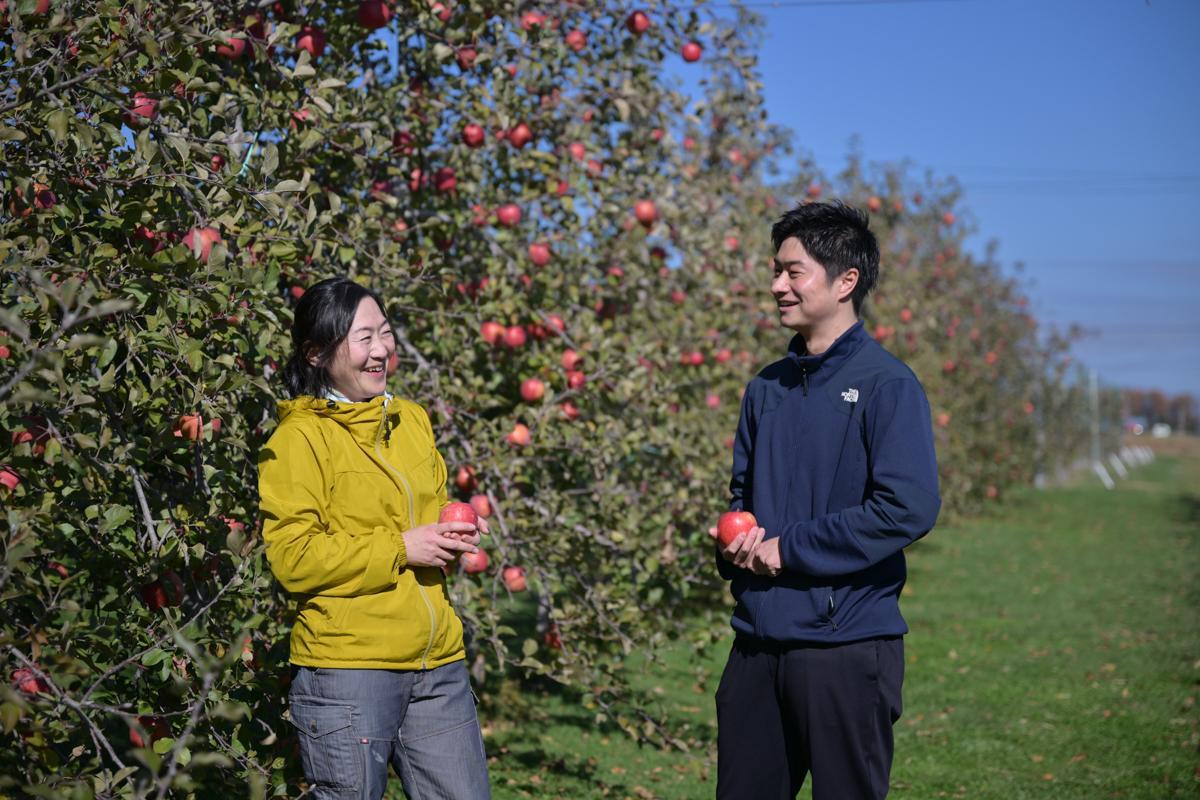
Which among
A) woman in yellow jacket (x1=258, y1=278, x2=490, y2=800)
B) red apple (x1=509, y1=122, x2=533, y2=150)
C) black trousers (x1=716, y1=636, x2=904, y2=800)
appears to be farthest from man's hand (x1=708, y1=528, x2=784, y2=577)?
red apple (x1=509, y1=122, x2=533, y2=150)

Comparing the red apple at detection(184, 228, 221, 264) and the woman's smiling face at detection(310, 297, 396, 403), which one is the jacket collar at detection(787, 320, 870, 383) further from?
the red apple at detection(184, 228, 221, 264)

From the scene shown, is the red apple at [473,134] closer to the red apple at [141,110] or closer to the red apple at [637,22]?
the red apple at [637,22]

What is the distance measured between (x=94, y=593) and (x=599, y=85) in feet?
11.3

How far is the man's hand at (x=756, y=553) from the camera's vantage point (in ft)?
8.61

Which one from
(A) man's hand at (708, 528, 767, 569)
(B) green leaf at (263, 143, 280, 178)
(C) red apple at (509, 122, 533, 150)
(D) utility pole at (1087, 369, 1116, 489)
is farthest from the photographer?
(D) utility pole at (1087, 369, 1116, 489)

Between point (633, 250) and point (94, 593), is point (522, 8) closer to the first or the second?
point (633, 250)

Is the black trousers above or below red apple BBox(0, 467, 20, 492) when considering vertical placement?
below

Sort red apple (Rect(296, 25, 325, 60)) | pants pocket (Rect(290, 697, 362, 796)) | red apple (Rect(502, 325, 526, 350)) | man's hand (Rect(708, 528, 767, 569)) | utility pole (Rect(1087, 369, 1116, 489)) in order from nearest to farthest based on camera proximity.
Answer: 1. pants pocket (Rect(290, 697, 362, 796))
2. man's hand (Rect(708, 528, 767, 569))
3. red apple (Rect(296, 25, 325, 60))
4. red apple (Rect(502, 325, 526, 350))
5. utility pole (Rect(1087, 369, 1116, 489))

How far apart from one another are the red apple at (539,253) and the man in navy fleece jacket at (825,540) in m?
A: 2.33

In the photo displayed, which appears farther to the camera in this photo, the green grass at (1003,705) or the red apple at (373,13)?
the green grass at (1003,705)

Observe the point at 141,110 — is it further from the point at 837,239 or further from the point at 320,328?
the point at 837,239

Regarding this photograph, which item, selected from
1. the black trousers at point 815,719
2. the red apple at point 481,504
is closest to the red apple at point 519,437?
the red apple at point 481,504

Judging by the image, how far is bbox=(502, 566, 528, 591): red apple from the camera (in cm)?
443

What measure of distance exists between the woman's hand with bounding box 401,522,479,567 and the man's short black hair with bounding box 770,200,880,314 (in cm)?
105
